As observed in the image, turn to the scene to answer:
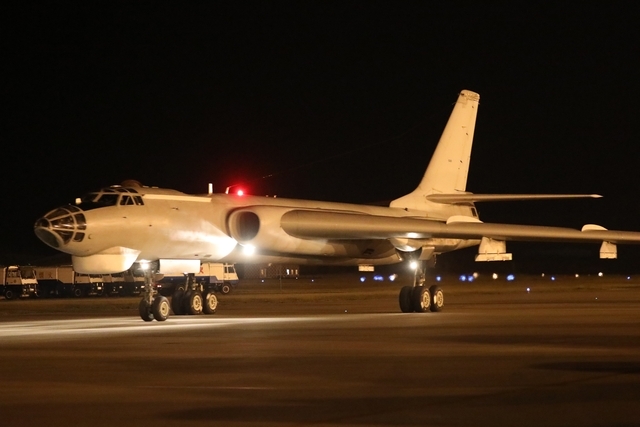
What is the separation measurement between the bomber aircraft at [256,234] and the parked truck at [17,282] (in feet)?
81.8

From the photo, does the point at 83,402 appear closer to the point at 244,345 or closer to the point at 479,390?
the point at 479,390

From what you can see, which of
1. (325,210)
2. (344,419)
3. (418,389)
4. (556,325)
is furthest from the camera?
(325,210)

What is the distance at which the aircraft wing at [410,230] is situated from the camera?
23.0 meters

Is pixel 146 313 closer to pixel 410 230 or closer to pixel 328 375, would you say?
pixel 410 230

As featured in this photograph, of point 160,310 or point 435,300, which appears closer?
point 160,310

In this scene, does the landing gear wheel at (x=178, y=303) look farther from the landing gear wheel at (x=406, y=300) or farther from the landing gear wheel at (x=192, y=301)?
the landing gear wheel at (x=406, y=300)

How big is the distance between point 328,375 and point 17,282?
3923 cm

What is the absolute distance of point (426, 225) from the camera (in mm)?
23422

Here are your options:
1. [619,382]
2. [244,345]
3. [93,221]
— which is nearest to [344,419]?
[619,382]

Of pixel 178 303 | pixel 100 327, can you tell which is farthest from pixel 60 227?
pixel 178 303

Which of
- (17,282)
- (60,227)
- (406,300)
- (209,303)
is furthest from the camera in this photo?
(17,282)

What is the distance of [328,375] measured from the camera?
1020 cm

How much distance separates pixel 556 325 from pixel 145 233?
8.43 meters

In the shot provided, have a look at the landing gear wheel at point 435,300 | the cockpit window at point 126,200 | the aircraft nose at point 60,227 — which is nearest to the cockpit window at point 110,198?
the cockpit window at point 126,200
